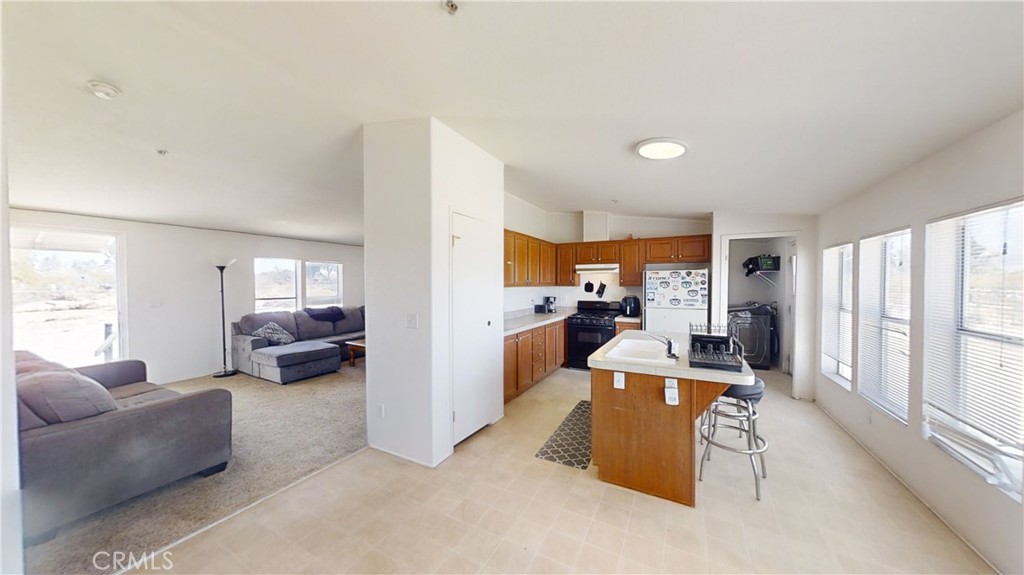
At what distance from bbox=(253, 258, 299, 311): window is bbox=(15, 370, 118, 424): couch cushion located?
4431 millimetres

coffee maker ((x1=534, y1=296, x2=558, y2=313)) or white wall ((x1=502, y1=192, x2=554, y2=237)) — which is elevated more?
white wall ((x1=502, y1=192, x2=554, y2=237))

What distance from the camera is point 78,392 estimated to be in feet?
6.84

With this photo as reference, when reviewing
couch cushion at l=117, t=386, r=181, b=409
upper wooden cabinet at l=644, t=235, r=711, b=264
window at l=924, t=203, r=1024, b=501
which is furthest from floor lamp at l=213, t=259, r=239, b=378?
window at l=924, t=203, r=1024, b=501

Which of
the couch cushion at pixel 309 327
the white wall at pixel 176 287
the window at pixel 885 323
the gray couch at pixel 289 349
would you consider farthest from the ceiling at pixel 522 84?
the couch cushion at pixel 309 327

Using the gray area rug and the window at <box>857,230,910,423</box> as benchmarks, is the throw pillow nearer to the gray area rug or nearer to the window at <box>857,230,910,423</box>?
the gray area rug

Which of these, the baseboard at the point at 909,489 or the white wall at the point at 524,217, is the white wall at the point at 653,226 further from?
the baseboard at the point at 909,489

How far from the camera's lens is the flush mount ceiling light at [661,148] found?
2486 millimetres

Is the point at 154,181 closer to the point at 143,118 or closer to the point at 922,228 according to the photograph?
the point at 143,118

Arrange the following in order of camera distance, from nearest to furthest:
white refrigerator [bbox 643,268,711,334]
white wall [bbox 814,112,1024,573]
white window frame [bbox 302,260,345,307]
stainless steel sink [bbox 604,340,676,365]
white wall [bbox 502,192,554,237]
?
white wall [bbox 814,112,1024,573], stainless steel sink [bbox 604,340,676,365], white refrigerator [bbox 643,268,711,334], white wall [bbox 502,192,554,237], white window frame [bbox 302,260,345,307]

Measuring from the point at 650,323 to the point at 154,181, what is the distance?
5.99 meters

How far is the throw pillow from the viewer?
5.43m

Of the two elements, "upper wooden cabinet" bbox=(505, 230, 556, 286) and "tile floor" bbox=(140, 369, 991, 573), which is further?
"upper wooden cabinet" bbox=(505, 230, 556, 286)

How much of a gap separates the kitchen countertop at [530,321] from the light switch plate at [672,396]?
6.28ft

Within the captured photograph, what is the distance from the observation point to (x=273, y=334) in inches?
217
